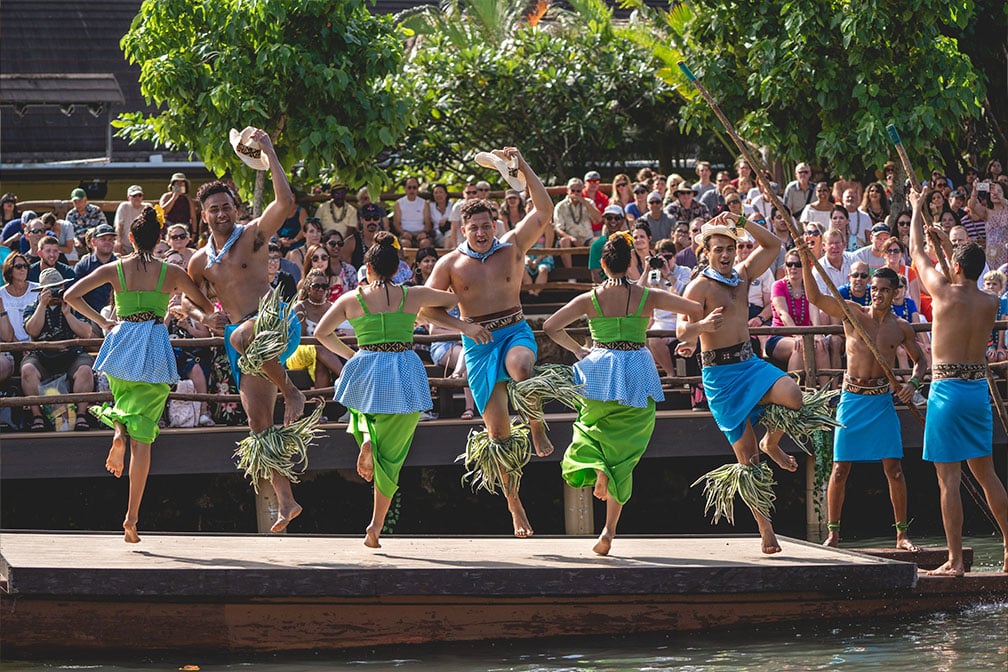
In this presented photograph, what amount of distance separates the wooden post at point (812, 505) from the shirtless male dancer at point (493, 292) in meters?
4.79

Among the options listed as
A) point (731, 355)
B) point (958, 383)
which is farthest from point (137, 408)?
point (958, 383)

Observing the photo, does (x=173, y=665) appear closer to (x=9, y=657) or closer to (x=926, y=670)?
(x=9, y=657)

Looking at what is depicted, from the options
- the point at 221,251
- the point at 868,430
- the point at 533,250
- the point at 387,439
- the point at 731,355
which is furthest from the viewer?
the point at 533,250

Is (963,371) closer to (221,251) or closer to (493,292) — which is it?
(493,292)

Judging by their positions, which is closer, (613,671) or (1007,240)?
(613,671)

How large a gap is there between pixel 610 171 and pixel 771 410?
47.1 feet

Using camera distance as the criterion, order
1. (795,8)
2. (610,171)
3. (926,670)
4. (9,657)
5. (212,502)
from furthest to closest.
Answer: (610,171) → (795,8) → (212,502) → (9,657) → (926,670)

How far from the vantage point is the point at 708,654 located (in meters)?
9.33

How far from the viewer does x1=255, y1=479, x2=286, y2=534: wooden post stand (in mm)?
13438

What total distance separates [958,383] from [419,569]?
141 inches

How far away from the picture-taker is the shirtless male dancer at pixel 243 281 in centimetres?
976

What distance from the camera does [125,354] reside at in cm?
963

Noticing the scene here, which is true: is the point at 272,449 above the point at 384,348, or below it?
below

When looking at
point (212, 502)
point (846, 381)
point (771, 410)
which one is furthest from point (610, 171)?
point (771, 410)
